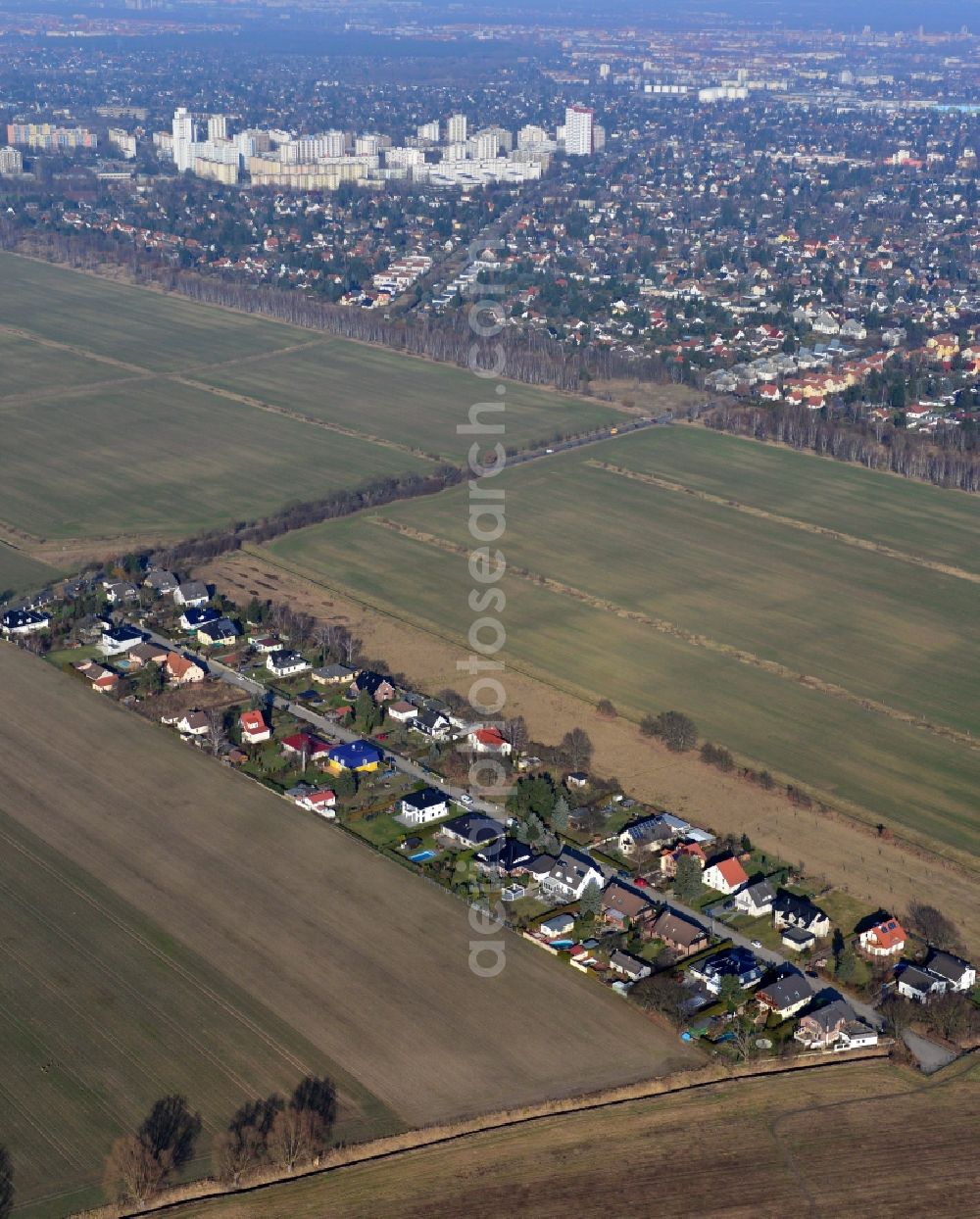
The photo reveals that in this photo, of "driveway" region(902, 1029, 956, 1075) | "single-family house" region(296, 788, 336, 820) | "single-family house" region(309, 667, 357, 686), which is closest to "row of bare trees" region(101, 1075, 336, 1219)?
"single-family house" region(296, 788, 336, 820)

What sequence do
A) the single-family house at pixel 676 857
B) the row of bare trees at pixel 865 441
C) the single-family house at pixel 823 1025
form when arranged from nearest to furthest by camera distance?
1. the single-family house at pixel 823 1025
2. the single-family house at pixel 676 857
3. the row of bare trees at pixel 865 441

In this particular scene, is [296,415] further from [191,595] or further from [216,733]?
[216,733]

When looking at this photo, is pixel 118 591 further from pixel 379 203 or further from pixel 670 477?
pixel 379 203

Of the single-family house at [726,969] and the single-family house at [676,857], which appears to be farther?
the single-family house at [676,857]

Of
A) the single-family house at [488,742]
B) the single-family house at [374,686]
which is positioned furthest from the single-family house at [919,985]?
the single-family house at [374,686]

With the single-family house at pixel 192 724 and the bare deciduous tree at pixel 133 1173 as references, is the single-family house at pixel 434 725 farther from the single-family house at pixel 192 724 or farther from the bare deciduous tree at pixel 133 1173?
the bare deciduous tree at pixel 133 1173

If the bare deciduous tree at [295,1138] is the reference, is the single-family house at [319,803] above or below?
above

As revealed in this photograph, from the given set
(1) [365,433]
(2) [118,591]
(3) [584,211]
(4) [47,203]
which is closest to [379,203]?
(3) [584,211]
